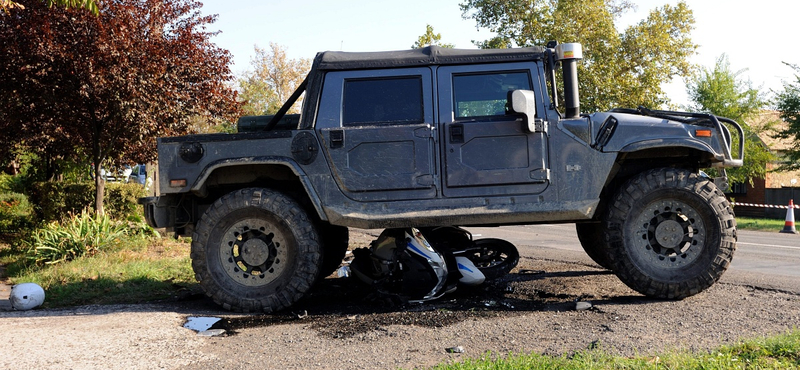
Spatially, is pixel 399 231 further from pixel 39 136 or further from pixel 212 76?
pixel 39 136

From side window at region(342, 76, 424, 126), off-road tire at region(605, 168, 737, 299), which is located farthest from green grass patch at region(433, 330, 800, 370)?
side window at region(342, 76, 424, 126)

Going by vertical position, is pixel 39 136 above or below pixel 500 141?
above

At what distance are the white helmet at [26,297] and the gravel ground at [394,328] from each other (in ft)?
0.51

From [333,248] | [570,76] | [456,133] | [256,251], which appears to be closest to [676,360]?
[456,133]

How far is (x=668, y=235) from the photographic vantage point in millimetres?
5711

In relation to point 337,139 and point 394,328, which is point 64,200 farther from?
point 394,328

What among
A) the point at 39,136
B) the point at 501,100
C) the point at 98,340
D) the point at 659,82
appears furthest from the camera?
the point at 659,82

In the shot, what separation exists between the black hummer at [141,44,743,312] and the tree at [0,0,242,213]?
4.59 m

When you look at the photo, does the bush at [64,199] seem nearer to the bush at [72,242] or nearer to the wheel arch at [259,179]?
the bush at [72,242]

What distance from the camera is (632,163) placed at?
6000 mm

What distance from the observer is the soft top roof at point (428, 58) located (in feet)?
18.9

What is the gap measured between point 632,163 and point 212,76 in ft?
24.5

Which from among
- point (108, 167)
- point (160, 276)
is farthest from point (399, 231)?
point (108, 167)

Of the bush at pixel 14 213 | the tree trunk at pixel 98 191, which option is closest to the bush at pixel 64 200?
the tree trunk at pixel 98 191
